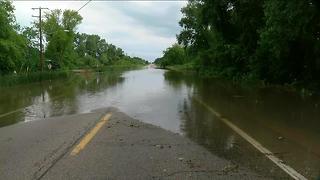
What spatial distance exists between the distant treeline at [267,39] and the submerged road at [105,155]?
9135mm

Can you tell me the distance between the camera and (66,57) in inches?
3706

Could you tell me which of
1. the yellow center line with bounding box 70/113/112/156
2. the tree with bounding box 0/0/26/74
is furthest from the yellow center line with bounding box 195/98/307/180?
the tree with bounding box 0/0/26/74

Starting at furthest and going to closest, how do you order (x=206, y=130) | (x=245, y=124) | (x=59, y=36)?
(x=59, y=36) < (x=245, y=124) < (x=206, y=130)

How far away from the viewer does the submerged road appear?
295 inches

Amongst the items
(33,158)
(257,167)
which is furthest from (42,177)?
(257,167)

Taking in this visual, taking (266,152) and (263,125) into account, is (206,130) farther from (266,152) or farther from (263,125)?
(266,152)

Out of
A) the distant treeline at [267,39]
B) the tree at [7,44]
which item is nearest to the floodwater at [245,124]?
the distant treeline at [267,39]

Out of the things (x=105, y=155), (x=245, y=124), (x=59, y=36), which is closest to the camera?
(x=105, y=155)

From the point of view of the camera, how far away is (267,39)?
2886 centimetres

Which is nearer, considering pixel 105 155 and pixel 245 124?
pixel 105 155

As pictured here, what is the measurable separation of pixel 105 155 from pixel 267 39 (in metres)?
21.5

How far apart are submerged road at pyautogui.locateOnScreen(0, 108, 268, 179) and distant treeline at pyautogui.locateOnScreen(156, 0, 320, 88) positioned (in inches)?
360

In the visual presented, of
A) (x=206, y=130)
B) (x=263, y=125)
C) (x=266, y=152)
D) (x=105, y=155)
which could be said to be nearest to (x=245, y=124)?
(x=263, y=125)

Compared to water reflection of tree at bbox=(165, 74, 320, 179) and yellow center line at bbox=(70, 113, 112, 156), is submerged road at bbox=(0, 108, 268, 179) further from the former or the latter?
water reflection of tree at bbox=(165, 74, 320, 179)
